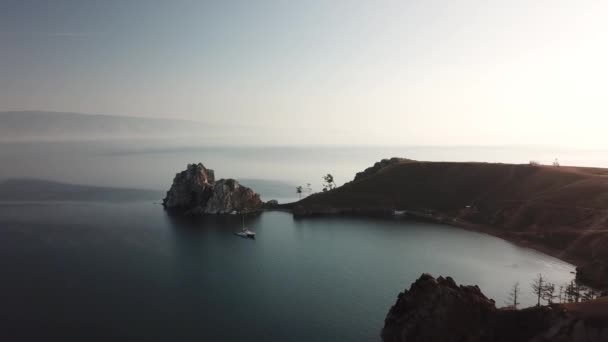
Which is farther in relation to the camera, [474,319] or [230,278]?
[230,278]

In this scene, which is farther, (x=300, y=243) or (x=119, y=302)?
(x=300, y=243)

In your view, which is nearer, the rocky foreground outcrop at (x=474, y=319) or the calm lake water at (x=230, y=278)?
the rocky foreground outcrop at (x=474, y=319)

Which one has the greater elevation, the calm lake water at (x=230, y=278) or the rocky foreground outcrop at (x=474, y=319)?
the rocky foreground outcrop at (x=474, y=319)

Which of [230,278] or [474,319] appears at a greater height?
[474,319]

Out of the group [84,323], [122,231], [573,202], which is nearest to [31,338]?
[84,323]

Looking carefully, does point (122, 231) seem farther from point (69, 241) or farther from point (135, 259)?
point (135, 259)
